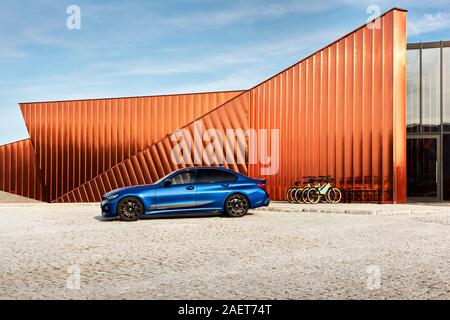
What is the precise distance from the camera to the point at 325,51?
22.1m

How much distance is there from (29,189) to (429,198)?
21.4 m

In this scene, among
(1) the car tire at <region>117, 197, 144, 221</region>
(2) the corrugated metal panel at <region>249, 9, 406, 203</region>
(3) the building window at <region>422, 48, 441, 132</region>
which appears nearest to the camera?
(1) the car tire at <region>117, 197, 144, 221</region>

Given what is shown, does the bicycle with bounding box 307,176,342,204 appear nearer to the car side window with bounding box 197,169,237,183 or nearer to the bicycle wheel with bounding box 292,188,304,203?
the bicycle wheel with bounding box 292,188,304,203

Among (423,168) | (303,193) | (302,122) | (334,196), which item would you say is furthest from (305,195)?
(423,168)

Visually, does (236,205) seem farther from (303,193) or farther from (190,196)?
(303,193)

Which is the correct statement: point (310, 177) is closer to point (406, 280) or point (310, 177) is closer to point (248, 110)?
point (248, 110)

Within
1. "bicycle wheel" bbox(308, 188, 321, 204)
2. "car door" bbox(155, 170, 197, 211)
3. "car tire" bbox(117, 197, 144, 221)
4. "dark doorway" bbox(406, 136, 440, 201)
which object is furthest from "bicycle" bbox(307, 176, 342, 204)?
"car tire" bbox(117, 197, 144, 221)

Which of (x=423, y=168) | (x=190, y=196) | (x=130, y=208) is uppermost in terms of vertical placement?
(x=423, y=168)

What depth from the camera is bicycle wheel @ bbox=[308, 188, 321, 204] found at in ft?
69.0

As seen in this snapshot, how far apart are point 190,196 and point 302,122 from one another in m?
8.84

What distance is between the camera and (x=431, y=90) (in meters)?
22.7

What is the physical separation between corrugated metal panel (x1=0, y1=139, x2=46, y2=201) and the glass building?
2019 centimetres

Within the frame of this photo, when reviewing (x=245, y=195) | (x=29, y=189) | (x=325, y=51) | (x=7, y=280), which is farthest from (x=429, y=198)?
(x=29, y=189)

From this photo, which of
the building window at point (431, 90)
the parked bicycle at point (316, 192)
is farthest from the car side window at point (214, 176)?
the building window at point (431, 90)
